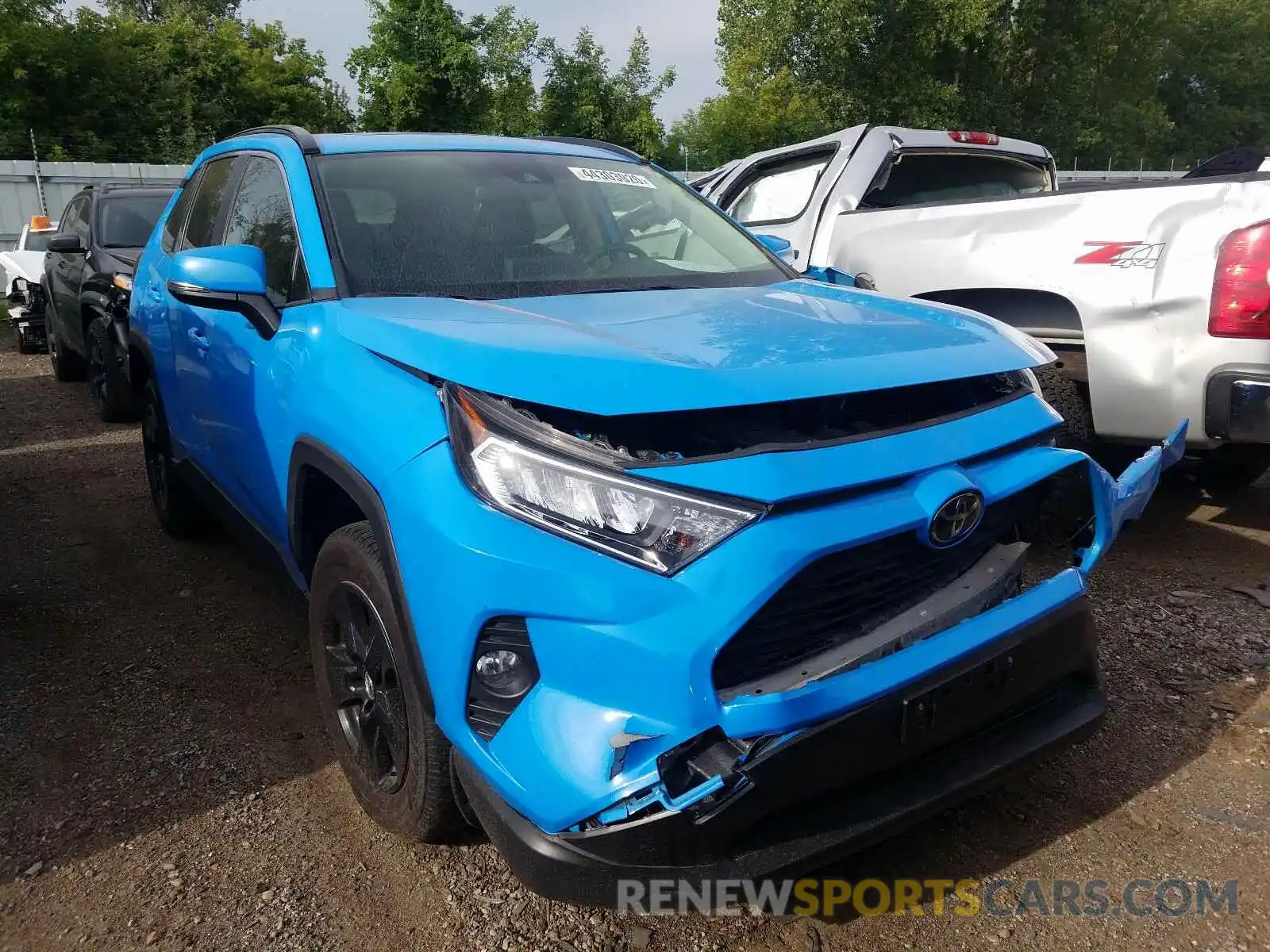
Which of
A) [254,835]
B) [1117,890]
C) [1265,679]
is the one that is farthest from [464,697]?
[1265,679]

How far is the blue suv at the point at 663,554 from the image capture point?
5.41 ft

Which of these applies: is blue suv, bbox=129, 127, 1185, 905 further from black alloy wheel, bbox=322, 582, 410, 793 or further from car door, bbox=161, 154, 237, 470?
car door, bbox=161, 154, 237, 470

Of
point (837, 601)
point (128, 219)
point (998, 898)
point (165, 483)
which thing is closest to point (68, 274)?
point (128, 219)

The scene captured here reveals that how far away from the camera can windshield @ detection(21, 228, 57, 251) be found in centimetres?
1070

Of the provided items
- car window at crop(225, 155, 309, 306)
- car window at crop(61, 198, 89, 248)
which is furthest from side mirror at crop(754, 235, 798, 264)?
car window at crop(61, 198, 89, 248)

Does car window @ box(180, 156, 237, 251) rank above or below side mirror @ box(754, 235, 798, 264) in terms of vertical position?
above

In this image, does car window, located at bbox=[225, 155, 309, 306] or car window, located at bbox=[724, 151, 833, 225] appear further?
car window, located at bbox=[724, 151, 833, 225]

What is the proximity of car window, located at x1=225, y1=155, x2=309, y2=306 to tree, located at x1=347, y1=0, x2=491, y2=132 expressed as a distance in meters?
29.6

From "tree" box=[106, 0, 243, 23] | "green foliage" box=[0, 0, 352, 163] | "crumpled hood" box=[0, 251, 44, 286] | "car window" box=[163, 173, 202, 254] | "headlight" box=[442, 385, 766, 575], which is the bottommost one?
"headlight" box=[442, 385, 766, 575]

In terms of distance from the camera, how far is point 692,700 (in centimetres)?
161


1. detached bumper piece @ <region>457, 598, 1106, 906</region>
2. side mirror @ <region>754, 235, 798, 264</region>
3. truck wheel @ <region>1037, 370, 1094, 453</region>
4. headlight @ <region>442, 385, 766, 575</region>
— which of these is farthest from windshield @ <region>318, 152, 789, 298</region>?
detached bumper piece @ <region>457, 598, 1106, 906</region>

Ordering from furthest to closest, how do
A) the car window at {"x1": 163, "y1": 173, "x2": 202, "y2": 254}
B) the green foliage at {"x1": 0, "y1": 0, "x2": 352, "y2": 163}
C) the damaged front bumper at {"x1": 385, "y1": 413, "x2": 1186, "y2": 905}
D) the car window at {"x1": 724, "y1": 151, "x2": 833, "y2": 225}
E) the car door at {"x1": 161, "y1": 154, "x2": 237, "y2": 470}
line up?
the green foliage at {"x1": 0, "y1": 0, "x2": 352, "y2": 163} < the car window at {"x1": 724, "y1": 151, "x2": 833, "y2": 225} < the car window at {"x1": 163, "y1": 173, "x2": 202, "y2": 254} < the car door at {"x1": 161, "y1": 154, "x2": 237, "y2": 470} < the damaged front bumper at {"x1": 385, "y1": 413, "x2": 1186, "y2": 905}

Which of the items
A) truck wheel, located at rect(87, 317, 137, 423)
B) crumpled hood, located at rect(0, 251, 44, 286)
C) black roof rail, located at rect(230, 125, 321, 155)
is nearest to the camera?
black roof rail, located at rect(230, 125, 321, 155)

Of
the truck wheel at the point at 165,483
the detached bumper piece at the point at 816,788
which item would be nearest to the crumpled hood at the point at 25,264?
the truck wheel at the point at 165,483
